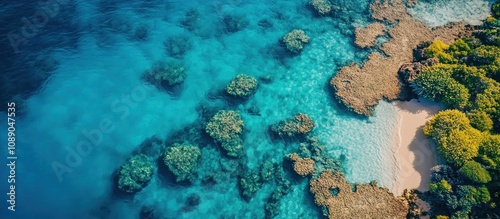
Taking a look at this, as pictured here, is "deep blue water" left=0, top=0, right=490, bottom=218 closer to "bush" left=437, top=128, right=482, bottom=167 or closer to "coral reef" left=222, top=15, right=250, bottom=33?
"coral reef" left=222, top=15, right=250, bottom=33

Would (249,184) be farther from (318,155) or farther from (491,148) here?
(491,148)

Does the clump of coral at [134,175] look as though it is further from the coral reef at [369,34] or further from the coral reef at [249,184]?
the coral reef at [369,34]

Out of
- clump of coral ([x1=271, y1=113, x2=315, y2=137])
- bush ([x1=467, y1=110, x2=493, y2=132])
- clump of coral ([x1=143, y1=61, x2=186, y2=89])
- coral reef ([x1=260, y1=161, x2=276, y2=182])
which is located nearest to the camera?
bush ([x1=467, y1=110, x2=493, y2=132])

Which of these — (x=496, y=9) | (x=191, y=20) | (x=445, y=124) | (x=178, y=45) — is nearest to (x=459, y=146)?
(x=445, y=124)

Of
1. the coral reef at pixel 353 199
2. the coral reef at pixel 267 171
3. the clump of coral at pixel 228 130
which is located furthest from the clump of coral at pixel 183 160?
the coral reef at pixel 353 199

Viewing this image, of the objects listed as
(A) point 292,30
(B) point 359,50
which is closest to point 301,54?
(A) point 292,30

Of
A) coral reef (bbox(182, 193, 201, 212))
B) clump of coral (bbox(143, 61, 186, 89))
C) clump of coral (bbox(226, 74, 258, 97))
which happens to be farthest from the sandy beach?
clump of coral (bbox(143, 61, 186, 89))

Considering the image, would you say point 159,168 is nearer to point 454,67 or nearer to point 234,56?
point 234,56
